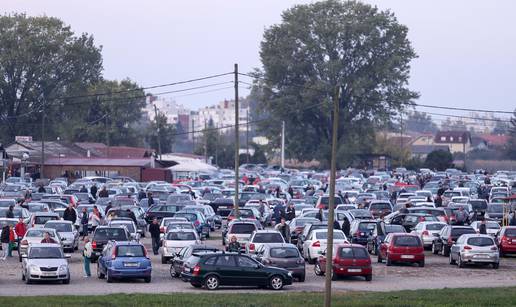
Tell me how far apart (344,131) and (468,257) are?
254ft

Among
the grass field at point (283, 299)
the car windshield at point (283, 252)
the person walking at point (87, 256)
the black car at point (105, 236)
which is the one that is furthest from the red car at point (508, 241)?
the person walking at point (87, 256)

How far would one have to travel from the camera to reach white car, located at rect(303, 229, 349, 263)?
140ft

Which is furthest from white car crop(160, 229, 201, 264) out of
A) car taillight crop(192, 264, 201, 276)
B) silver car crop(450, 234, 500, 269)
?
silver car crop(450, 234, 500, 269)

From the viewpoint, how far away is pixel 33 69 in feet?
409

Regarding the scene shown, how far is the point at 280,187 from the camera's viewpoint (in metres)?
82.8

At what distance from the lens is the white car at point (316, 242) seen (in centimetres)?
4269

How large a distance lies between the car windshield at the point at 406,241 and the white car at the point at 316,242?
2.05m

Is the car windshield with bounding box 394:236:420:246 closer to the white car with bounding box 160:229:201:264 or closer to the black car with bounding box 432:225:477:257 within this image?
the black car with bounding box 432:225:477:257

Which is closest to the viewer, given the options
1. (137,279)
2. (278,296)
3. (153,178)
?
(278,296)

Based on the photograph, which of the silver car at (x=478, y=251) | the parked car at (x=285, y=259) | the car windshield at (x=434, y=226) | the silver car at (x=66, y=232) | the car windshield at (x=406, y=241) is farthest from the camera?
the car windshield at (x=434, y=226)

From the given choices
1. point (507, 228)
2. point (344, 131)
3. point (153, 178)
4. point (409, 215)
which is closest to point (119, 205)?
point (409, 215)

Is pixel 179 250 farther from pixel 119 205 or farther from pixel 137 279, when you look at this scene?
pixel 119 205

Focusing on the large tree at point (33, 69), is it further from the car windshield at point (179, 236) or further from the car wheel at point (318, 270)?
the car wheel at point (318, 270)

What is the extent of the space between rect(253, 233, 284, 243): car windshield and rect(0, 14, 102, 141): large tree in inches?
3339
